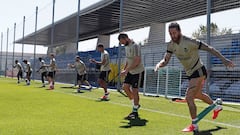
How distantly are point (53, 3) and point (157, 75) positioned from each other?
16519 millimetres

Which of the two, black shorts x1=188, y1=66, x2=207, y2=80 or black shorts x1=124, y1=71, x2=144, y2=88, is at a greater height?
black shorts x1=188, y1=66, x2=207, y2=80

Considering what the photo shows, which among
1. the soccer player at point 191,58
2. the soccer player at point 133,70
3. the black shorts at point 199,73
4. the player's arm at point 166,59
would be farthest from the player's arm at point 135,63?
the black shorts at point 199,73

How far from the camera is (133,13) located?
28625 millimetres

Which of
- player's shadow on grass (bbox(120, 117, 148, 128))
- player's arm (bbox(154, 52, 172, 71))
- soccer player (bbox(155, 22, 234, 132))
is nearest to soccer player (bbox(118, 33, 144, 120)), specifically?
player's shadow on grass (bbox(120, 117, 148, 128))

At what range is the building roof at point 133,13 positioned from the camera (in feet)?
81.2

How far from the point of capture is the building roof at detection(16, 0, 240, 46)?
24.8m

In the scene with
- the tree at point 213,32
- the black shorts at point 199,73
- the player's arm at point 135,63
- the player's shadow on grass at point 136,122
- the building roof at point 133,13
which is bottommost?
the player's shadow on grass at point 136,122

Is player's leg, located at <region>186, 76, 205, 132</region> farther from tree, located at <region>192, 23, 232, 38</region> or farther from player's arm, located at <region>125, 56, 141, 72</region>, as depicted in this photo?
tree, located at <region>192, 23, 232, 38</region>

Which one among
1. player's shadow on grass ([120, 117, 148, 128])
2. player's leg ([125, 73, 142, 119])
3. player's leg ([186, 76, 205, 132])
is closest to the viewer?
player's leg ([186, 76, 205, 132])

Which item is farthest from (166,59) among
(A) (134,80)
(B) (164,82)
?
(B) (164,82)

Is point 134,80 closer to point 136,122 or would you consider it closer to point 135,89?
point 135,89

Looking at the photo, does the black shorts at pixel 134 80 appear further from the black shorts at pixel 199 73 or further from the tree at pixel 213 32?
the tree at pixel 213 32

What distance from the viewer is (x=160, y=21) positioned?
31.0 metres

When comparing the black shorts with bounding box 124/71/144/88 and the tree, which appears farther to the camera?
the tree
